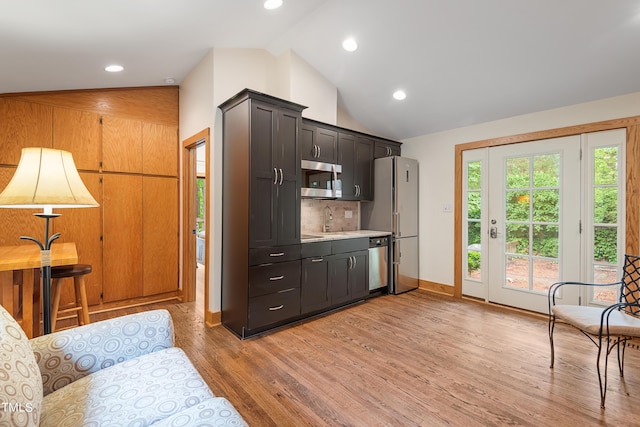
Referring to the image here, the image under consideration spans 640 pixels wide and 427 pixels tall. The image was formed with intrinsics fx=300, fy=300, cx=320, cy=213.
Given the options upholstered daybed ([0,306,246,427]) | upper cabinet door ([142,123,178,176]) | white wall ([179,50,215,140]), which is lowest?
upholstered daybed ([0,306,246,427])

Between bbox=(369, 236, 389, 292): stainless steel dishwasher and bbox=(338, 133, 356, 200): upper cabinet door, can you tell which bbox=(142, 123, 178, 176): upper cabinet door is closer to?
bbox=(338, 133, 356, 200): upper cabinet door

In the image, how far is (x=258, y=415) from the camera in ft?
5.84

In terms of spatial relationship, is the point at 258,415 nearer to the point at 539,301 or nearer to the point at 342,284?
the point at 342,284

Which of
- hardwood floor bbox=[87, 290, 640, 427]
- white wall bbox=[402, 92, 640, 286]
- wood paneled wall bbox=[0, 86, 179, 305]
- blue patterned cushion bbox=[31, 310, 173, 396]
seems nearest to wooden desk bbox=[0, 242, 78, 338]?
blue patterned cushion bbox=[31, 310, 173, 396]

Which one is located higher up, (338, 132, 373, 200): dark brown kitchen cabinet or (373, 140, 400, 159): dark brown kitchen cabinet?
(373, 140, 400, 159): dark brown kitchen cabinet

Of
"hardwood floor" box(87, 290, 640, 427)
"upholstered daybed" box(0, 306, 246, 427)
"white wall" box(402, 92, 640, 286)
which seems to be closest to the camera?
"upholstered daybed" box(0, 306, 246, 427)

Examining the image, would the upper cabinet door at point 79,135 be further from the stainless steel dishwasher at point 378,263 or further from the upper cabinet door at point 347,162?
the stainless steel dishwasher at point 378,263

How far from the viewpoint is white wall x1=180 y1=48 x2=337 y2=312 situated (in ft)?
10.3

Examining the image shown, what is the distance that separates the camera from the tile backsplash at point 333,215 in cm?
401

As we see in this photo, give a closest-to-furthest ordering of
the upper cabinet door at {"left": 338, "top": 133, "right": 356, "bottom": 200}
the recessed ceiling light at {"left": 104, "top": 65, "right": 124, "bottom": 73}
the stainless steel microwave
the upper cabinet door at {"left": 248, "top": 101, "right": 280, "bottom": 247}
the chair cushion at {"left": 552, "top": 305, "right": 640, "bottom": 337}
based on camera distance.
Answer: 1. the chair cushion at {"left": 552, "top": 305, "right": 640, "bottom": 337}
2. the upper cabinet door at {"left": 248, "top": 101, "right": 280, "bottom": 247}
3. the recessed ceiling light at {"left": 104, "top": 65, "right": 124, "bottom": 73}
4. the stainless steel microwave
5. the upper cabinet door at {"left": 338, "top": 133, "right": 356, "bottom": 200}

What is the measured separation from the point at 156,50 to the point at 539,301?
4.81 m

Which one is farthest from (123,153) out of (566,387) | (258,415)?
(566,387)

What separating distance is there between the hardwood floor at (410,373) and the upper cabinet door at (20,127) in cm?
233

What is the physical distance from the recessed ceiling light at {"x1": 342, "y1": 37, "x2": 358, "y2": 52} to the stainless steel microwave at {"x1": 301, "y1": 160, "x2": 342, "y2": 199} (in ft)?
4.18
